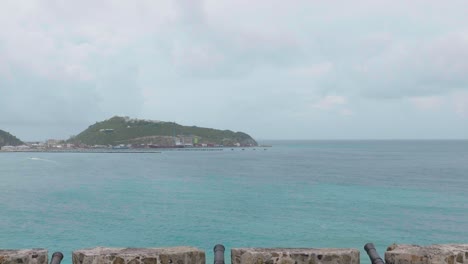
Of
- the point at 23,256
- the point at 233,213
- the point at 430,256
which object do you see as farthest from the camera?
the point at 233,213

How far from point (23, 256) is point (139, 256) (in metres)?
1.92

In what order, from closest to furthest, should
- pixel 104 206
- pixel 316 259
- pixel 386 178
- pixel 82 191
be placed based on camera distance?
pixel 316 259 → pixel 104 206 → pixel 82 191 → pixel 386 178

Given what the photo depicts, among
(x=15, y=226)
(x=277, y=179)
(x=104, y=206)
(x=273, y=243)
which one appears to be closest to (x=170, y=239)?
(x=273, y=243)

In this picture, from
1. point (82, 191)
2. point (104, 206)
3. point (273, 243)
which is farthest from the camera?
point (82, 191)

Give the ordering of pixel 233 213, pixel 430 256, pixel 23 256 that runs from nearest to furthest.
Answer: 1. pixel 23 256
2. pixel 430 256
3. pixel 233 213

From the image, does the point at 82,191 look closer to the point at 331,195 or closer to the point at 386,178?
the point at 331,195

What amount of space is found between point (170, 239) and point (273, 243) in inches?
259

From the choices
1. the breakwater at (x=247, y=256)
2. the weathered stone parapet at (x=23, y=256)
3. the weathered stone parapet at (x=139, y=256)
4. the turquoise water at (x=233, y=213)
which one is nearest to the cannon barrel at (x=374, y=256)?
the breakwater at (x=247, y=256)

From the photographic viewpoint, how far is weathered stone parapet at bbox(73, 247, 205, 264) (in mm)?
7586

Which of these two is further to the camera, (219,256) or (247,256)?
(219,256)

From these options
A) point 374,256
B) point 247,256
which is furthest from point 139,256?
point 374,256

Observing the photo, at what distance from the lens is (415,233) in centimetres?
3150

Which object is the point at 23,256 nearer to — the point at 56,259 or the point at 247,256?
the point at 56,259

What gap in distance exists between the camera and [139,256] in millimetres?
7664
